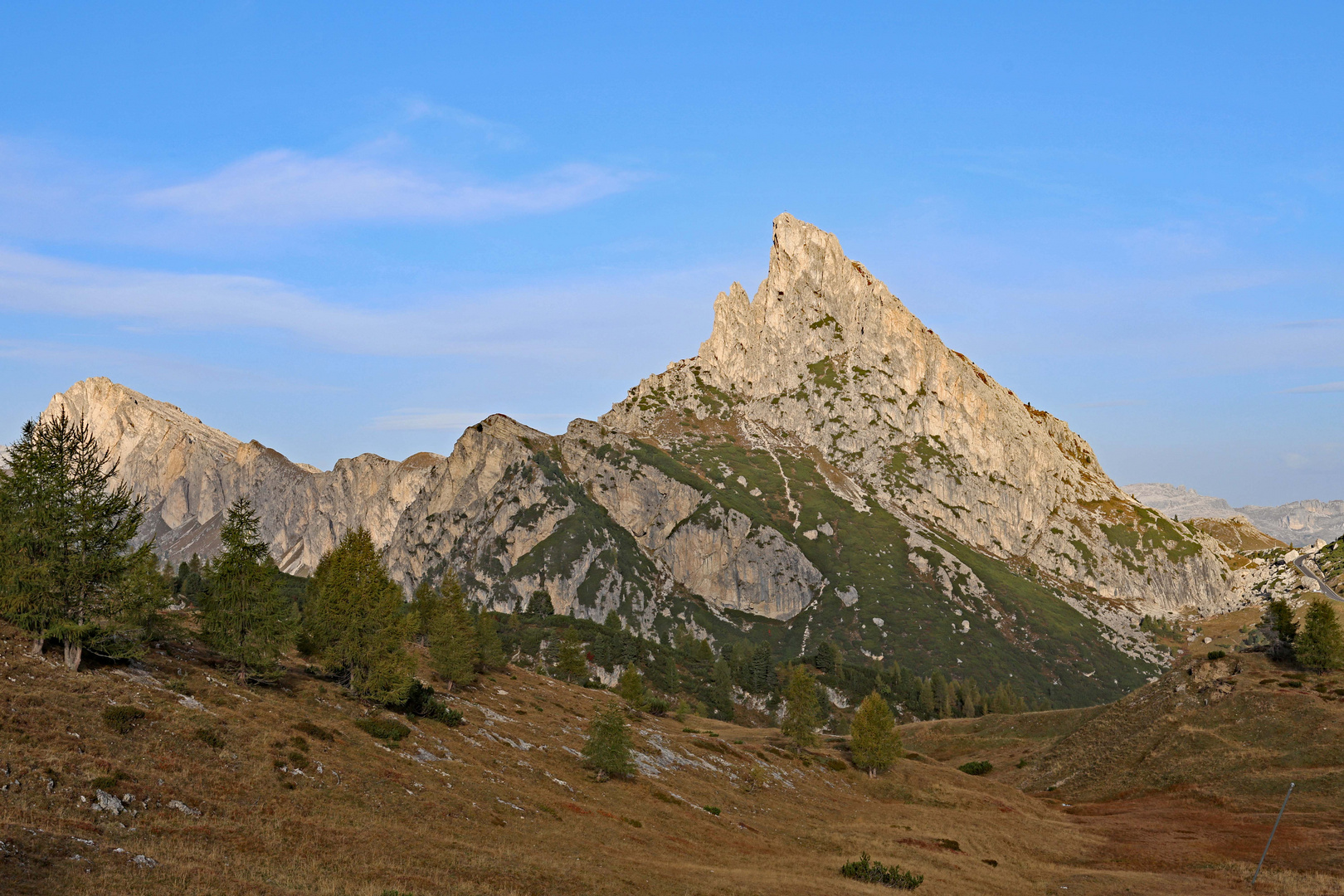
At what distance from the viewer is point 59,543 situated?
140 ft

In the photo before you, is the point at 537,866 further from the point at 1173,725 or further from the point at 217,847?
the point at 1173,725

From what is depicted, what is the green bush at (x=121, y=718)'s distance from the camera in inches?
1446

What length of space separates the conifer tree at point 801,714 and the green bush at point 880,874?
49.9 metres

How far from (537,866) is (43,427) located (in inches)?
1572

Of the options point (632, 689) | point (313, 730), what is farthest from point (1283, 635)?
point (313, 730)

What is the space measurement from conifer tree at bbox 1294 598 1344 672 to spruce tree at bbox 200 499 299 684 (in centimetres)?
11623

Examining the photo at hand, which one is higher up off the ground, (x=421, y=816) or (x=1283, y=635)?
(x=1283, y=635)

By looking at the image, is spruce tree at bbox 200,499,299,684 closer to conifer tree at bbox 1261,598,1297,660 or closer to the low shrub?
the low shrub

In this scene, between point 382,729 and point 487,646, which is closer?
point 382,729

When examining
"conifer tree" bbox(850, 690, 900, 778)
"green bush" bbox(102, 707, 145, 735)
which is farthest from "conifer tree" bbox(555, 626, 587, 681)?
"green bush" bbox(102, 707, 145, 735)

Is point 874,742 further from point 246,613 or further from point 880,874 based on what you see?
point 246,613

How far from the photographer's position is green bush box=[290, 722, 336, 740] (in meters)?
47.1

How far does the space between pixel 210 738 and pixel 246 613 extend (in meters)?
13.9

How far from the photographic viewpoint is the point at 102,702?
127 ft
